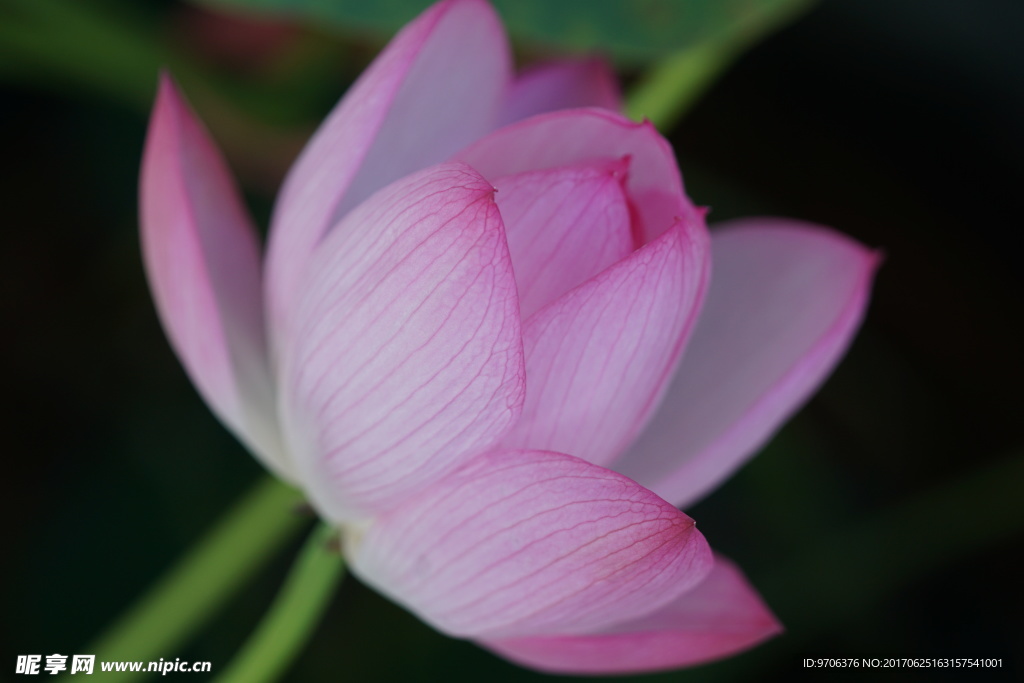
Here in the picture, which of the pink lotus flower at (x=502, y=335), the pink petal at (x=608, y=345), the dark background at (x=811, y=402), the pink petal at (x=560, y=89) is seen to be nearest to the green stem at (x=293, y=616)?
the pink lotus flower at (x=502, y=335)

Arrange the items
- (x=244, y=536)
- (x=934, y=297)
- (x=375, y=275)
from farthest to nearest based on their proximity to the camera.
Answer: (x=934, y=297), (x=244, y=536), (x=375, y=275)

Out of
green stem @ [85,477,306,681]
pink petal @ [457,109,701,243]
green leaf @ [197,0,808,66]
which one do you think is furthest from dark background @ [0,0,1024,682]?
pink petal @ [457,109,701,243]

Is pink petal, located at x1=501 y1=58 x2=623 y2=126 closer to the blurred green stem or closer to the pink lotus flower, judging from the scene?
the pink lotus flower

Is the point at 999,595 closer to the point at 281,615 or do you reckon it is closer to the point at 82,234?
the point at 281,615

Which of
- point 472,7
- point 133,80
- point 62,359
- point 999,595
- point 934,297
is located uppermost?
point 472,7

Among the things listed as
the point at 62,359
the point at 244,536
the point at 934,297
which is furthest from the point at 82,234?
the point at 934,297

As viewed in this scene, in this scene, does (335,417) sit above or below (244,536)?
above

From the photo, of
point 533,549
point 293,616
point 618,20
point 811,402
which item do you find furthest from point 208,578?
point 811,402

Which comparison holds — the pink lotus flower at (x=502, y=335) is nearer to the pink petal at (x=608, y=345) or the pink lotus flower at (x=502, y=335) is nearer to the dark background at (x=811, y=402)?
the pink petal at (x=608, y=345)

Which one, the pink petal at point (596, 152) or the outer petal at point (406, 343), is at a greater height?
the pink petal at point (596, 152)
